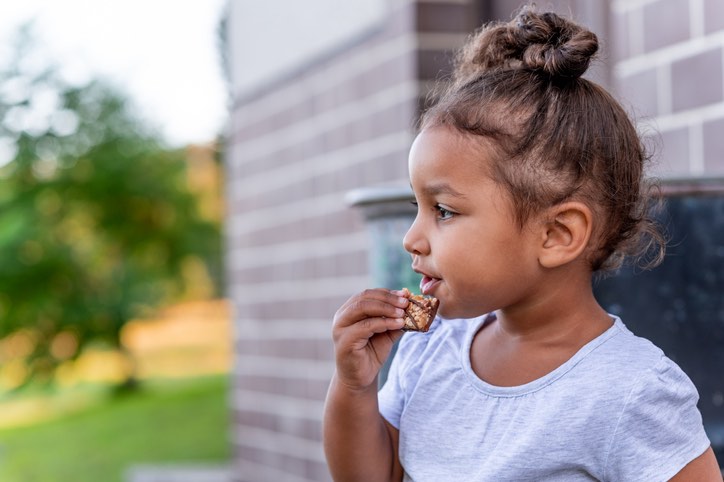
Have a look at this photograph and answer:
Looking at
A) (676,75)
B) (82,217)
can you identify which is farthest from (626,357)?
(82,217)

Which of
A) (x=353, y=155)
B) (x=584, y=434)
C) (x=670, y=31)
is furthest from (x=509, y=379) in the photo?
(x=353, y=155)

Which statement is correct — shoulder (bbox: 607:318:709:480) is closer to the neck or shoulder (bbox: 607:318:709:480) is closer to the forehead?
the neck

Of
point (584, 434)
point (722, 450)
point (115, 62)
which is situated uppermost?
point (115, 62)

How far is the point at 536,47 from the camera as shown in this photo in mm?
1787

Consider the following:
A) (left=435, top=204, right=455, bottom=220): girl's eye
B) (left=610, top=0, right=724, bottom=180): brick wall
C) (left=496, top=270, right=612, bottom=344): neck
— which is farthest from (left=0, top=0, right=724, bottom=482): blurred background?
(left=435, top=204, right=455, bottom=220): girl's eye

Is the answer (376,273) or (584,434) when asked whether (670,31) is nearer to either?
(376,273)

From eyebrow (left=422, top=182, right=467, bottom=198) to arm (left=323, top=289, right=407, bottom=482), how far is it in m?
0.19

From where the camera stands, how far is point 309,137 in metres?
4.41

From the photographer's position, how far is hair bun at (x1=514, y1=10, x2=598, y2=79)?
1740mm

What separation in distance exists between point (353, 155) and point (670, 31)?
1585 millimetres

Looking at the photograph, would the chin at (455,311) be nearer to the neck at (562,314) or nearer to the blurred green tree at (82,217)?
the neck at (562,314)

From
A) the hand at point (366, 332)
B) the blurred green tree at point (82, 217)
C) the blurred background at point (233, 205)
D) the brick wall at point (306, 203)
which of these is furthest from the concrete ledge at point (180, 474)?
the hand at point (366, 332)

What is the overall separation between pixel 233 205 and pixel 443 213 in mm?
3697

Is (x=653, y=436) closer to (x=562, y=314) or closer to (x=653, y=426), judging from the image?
(x=653, y=426)
